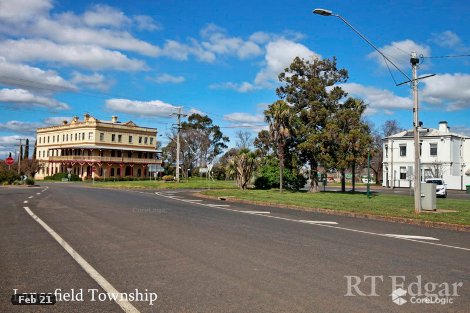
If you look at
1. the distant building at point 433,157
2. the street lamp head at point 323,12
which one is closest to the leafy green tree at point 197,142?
the distant building at point 433,157

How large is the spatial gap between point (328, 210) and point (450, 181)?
48471mm

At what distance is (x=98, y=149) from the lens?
84.9 metres

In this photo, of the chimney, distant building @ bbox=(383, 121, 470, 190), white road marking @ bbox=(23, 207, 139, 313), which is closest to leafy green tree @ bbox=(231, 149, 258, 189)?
distant building @ bbox=(383, 121, 470, 190)

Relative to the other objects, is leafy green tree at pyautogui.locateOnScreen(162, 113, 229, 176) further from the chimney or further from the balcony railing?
the chimney

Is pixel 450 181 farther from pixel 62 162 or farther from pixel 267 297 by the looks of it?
pixel 62 162

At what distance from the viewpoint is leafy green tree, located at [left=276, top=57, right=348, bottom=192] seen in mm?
36719

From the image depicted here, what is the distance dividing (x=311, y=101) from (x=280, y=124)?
14.5ft

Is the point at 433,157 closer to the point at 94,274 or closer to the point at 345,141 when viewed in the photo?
the point at 345,141

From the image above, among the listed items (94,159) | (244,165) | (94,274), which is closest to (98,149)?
(94,159)

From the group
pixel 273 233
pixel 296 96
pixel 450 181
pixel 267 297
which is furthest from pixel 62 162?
pixel 267 297

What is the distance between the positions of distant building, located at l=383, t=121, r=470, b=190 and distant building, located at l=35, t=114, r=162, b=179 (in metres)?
49.2

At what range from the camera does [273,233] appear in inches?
470

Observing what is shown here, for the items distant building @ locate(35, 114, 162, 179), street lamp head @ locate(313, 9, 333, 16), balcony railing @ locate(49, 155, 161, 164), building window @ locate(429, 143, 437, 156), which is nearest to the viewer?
street lamp head @ locate(313, 9, 333, 16)

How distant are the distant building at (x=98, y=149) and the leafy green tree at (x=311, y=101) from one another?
5083cm
